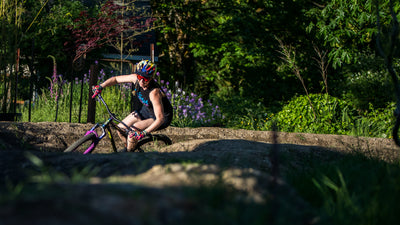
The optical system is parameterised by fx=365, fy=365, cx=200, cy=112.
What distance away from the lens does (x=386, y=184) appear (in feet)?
8.70

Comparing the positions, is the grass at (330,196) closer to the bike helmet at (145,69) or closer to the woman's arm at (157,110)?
the woman's arm at (157,110)

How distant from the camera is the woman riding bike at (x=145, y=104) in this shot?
4.72 metres

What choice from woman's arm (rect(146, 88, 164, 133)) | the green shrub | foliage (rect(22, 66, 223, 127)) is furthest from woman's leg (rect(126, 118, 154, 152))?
the green shrub

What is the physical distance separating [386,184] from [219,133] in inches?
169

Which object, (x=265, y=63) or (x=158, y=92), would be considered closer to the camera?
(x=158, y=92)

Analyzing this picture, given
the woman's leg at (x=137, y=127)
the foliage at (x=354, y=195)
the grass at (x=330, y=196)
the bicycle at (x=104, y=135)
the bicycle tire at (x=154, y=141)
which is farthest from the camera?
the bicycle tire at (x=154, y=141)

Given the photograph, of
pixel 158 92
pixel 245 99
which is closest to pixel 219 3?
pixel 245 99

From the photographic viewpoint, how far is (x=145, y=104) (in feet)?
16.4

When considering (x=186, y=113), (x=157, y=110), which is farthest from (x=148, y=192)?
(x=186, y=113)

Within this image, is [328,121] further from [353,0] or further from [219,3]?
[219,3]

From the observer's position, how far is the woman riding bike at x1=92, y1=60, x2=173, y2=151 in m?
4.72

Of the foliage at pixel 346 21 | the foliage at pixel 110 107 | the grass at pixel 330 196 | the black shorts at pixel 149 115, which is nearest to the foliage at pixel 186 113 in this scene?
the foliage at pixel 110 107

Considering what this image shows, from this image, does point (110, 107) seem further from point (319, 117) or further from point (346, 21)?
point (346, 21)

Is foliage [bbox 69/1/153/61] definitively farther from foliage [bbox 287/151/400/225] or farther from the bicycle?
foliage [bbox 287/151/400/225]
